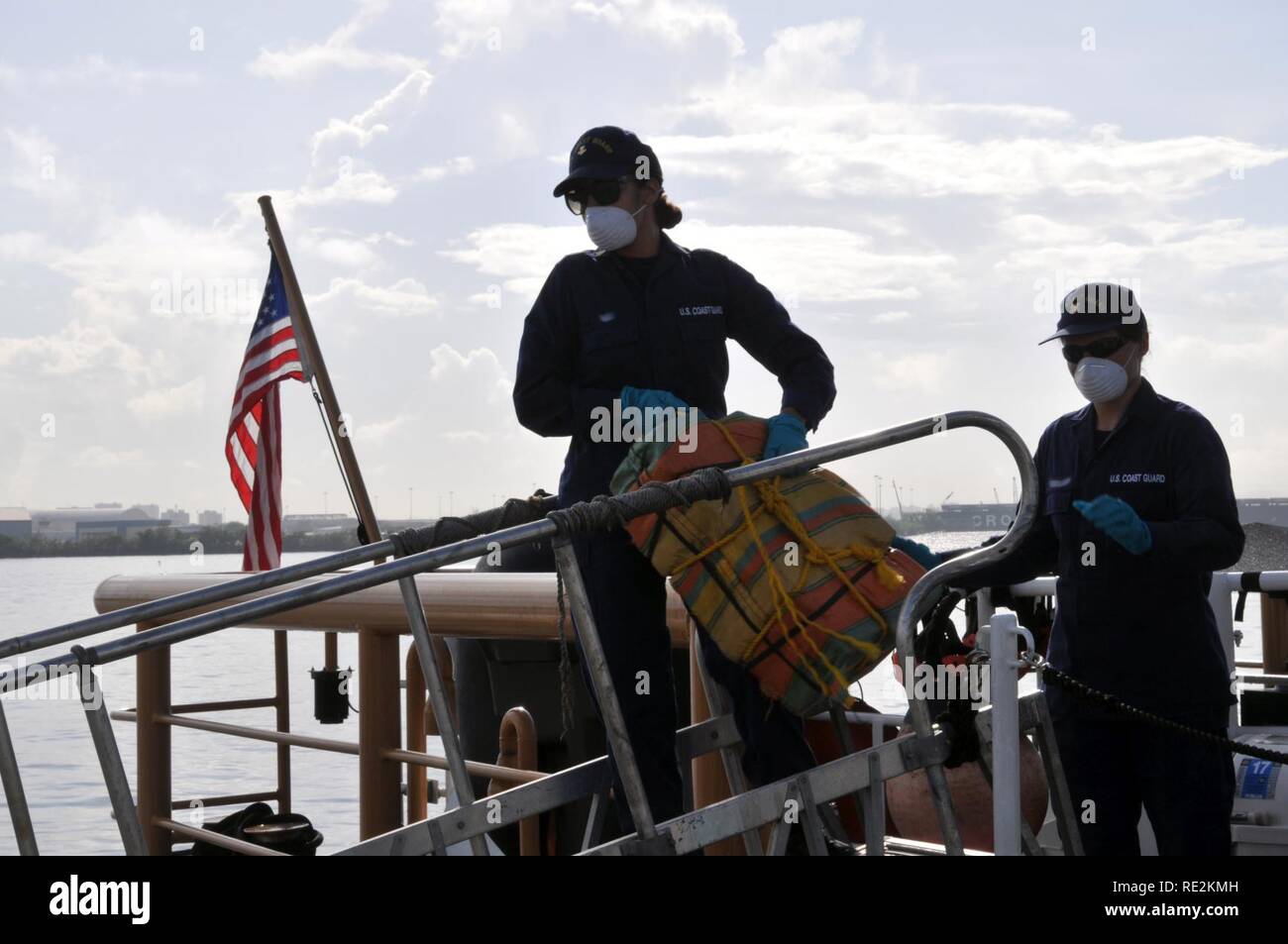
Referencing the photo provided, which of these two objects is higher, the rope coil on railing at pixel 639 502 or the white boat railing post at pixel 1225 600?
the rope coil on railing at pixel 639 502

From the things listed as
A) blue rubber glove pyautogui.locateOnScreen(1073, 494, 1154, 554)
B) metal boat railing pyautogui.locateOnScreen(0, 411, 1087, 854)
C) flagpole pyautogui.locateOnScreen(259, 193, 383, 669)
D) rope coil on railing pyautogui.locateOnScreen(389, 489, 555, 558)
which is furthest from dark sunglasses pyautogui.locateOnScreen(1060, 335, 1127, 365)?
flagpole pyautogui.locateOnScreen(259, 193, 383, 669)

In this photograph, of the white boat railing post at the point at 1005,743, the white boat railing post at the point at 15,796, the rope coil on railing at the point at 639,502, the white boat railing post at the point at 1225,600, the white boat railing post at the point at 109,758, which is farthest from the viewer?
the white boat railing post at the point at 1225,600

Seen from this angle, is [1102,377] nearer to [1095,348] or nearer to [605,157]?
[1095,348]

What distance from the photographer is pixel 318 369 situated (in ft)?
25.7

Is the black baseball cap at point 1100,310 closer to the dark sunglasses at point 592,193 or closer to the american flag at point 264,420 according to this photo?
the dark sunglasses at point 592,193

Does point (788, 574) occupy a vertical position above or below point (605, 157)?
below

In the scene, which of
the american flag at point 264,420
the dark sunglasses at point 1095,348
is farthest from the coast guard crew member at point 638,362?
the american flag at point 264,420

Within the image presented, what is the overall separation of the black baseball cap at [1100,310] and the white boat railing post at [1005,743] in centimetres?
98

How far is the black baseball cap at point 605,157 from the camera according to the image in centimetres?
331

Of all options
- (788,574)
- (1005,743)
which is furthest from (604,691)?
(1005,743)

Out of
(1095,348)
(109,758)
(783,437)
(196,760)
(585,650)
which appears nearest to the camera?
(109,758)

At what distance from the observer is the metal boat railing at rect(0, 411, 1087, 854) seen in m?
2.35

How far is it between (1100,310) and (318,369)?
517 cm

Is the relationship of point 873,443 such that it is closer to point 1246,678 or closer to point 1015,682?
point 1015,682
